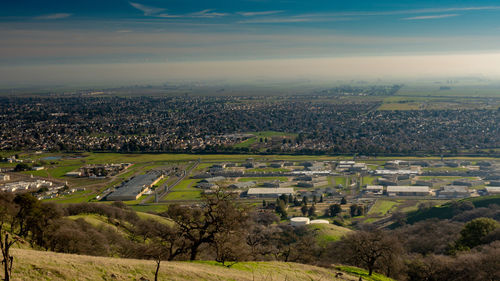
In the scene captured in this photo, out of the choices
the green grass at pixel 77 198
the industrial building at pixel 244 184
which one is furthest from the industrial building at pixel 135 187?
Result: the industrial building at pixel 244 184

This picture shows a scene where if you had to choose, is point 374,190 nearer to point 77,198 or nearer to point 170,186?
point 170,186

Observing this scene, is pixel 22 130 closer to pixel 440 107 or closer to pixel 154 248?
pixel 154 248

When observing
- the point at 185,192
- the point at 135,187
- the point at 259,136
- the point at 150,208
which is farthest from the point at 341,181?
the point at 259,136

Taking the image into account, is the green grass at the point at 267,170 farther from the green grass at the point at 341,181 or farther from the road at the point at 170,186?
the road at the point at 170,186

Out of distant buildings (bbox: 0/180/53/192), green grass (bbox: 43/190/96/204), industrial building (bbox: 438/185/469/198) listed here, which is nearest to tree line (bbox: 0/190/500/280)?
green grass (bbox: 43/190/96/204)

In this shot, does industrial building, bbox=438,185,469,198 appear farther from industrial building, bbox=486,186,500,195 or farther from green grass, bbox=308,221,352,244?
green grass, bbox=308,221,352,244

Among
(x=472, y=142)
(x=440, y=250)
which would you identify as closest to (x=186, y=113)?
(x=472, y=142)
